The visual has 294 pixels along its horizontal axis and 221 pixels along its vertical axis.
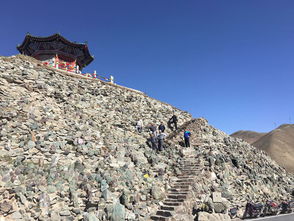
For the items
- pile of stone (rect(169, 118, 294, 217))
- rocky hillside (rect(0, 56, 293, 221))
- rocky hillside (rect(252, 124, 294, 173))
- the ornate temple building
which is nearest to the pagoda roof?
the ornate temple building

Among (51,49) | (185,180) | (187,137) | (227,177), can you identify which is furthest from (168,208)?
(51,49)

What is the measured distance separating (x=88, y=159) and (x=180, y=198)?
254 inches

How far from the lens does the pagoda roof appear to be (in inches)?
1436

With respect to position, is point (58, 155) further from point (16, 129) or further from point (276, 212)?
point (276, 212)

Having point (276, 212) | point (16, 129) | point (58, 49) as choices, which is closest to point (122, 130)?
point (16, 129)

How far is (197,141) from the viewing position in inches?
867

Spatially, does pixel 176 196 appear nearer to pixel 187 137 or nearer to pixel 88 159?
pixel 88 159

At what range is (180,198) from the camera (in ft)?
41.0

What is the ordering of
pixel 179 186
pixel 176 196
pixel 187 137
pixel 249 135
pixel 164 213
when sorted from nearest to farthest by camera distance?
pixel 164 213
pixel 176 196
pixel 179 186
pixel 187 137
pixel 249 135

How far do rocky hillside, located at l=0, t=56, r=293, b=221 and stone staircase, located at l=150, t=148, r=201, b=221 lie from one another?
28cm

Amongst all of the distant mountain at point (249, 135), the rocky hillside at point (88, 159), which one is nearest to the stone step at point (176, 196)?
the rocky hillside at point (88, 159)

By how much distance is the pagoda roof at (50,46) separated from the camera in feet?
120

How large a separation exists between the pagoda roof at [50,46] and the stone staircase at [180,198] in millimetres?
33066

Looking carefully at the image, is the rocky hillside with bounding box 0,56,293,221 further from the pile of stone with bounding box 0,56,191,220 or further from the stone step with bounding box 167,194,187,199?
the stone step with bounding box 167,194,187,199
